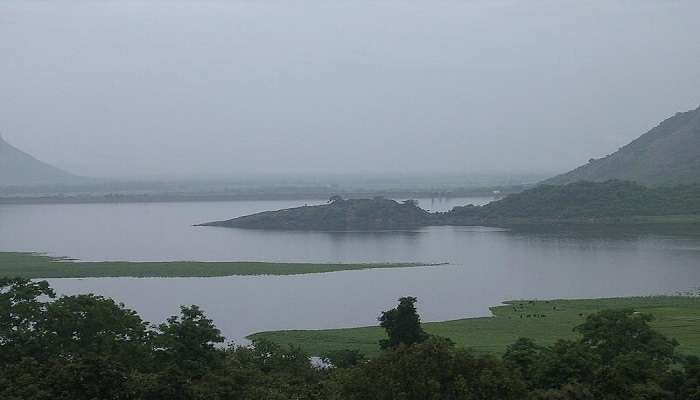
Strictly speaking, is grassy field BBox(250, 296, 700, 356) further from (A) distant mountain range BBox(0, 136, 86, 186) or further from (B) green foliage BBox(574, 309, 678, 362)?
(A) distant mountain range BBox(0, 136, 86, 186)

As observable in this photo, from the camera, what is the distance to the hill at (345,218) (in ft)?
198

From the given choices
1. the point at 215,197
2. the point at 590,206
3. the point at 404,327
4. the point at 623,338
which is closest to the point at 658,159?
the point at 590,206

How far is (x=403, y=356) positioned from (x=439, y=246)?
111 feet

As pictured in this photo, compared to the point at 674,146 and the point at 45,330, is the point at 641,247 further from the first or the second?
the point at 674,146

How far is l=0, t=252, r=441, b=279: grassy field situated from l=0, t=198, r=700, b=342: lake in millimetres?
1212

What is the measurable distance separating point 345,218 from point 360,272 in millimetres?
25603

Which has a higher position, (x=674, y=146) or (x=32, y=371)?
(x=674, y=146)

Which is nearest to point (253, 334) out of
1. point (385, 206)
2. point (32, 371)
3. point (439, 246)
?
point (32, 371)

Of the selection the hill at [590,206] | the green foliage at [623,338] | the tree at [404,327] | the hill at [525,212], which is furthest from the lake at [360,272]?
the green foliage at [623,338]

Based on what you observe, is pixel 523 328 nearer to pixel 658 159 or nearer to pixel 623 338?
pixel 623 338

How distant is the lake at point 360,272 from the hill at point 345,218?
3.59 metres

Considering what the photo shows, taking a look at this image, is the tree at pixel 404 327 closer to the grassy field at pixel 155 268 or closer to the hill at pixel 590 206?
the grassy field at pixel 155 268

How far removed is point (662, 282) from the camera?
31.0m

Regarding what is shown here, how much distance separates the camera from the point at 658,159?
295 feet
